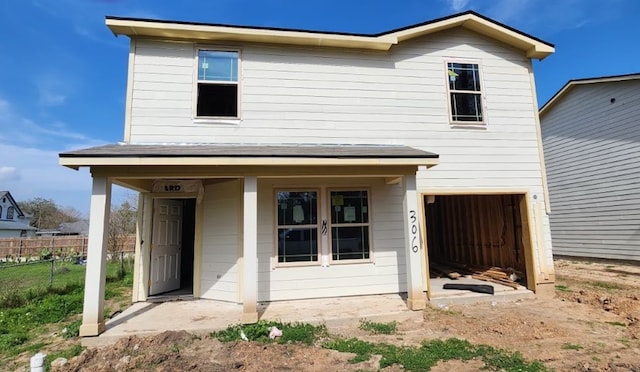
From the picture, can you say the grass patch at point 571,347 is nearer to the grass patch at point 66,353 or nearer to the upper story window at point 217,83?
the grass patch at point 66,353

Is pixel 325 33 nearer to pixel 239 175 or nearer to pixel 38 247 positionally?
pixel 239 175

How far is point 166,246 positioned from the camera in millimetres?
8039

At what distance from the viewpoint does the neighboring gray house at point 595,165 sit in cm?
1138

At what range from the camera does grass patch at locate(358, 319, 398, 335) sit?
552 cm

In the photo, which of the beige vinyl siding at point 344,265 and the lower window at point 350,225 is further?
the lower window at point 350,225

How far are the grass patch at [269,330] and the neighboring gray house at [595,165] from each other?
12.0 metres

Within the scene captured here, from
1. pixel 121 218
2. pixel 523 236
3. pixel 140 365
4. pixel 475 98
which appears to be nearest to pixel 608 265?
pixel 523 236

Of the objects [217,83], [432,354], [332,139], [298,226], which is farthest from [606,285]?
[217,83]

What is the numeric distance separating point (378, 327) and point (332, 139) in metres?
3.96

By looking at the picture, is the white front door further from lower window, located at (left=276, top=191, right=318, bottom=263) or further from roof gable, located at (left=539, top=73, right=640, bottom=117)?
roof gable, located at (left=539, top=73, right=640, bottom=117)

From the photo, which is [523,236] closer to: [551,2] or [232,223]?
[232,223]

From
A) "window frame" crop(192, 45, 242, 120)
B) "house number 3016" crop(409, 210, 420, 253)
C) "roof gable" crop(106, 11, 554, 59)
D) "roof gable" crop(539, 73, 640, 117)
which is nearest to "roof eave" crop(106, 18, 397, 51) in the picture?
"roof gable" crop(106, 11, 554, 59)

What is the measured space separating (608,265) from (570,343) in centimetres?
935

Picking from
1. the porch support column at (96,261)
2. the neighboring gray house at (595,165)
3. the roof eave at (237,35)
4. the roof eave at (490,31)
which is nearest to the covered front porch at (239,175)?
the porch support column at (96,261)
